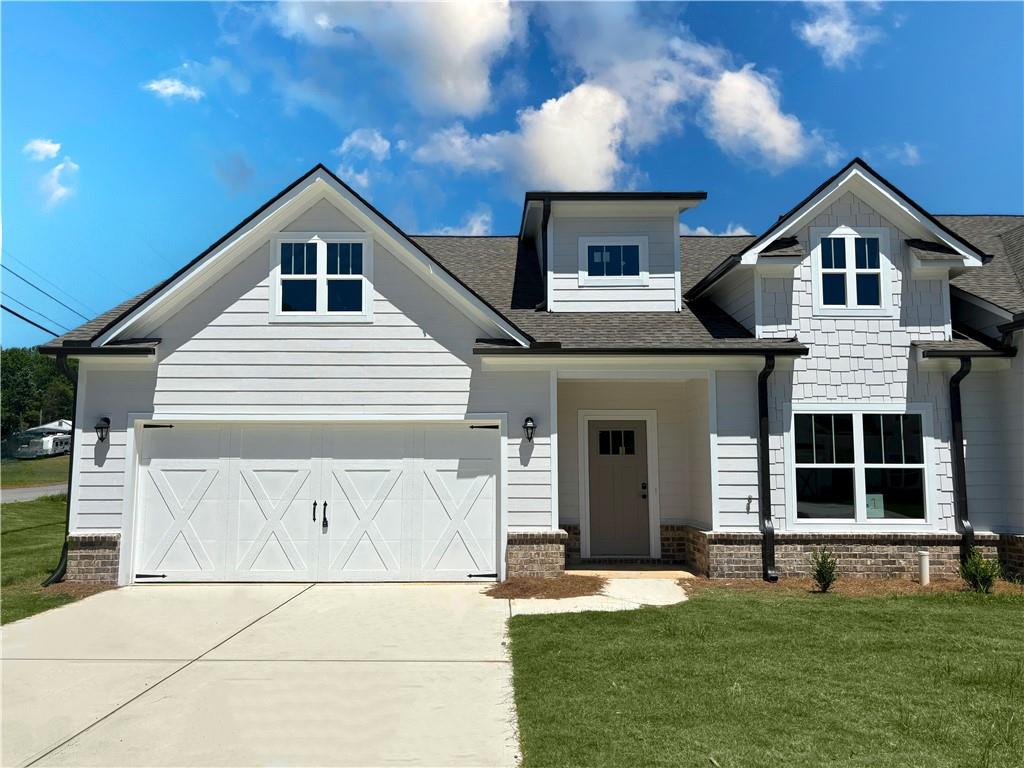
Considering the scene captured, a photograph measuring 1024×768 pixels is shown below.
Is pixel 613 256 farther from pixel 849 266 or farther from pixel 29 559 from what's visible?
pixel 29 559

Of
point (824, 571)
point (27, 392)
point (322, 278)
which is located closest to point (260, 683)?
point (322, 278)

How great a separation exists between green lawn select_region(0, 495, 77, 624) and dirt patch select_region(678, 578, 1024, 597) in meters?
9.04

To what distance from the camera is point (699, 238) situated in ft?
56.2

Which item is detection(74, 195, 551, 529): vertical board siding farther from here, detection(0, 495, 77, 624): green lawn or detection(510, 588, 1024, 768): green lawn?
detection(510, 588, 1024, 768): green lawn

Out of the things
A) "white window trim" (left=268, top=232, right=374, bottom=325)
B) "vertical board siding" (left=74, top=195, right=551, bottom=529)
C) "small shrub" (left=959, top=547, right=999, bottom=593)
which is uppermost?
"white window trim" (left=268, top=232, right=374, bottom=325)

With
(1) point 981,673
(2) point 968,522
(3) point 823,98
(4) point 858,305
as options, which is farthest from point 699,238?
(1) point 981,673

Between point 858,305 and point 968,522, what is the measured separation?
12.8 feet

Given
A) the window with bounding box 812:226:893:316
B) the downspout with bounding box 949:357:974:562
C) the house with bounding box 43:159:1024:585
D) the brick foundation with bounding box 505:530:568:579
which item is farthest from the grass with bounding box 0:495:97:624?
the downspout with bounding box 949:357:974:562

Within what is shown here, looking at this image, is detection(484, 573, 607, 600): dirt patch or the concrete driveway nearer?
the concrete driveway

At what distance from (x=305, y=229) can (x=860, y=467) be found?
9.83 metres

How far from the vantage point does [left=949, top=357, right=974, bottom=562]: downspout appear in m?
11.5

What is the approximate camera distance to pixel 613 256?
521 inches

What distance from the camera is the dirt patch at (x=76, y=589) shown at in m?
10.4

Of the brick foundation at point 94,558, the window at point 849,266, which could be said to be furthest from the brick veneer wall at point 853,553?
the brick foundation at point 94,558
